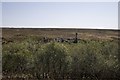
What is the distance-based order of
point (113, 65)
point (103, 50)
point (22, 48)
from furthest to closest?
point (22, 48), point (103, 50), point (113, 65)

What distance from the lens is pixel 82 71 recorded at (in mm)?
13141

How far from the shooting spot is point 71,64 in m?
13.1

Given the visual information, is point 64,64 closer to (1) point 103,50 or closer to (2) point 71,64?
(2) point 71,64

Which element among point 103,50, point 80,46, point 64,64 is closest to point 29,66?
point 64,64

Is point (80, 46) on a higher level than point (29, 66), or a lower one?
higher

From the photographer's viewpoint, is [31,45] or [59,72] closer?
[59,72]

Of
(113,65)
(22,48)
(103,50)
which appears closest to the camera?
(113,65)

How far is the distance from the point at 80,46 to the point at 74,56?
696mm

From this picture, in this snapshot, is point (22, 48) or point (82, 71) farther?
point (22, 48)

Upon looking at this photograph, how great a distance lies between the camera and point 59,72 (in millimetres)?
13242

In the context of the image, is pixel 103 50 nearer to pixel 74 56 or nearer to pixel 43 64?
pixel 74 56

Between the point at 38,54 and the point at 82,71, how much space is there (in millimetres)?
2058

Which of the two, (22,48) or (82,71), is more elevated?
(22,48)

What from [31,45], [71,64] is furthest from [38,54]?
[31,45]
